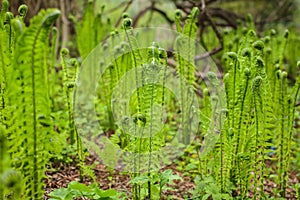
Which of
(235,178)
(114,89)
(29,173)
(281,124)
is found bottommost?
(235,178)

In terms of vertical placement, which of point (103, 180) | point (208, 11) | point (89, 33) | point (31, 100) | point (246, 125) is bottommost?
point (103, 180)

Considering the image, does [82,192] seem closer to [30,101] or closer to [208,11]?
[30,101]

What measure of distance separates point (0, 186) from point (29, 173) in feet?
0.76

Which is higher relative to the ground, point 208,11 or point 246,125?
point 208,11

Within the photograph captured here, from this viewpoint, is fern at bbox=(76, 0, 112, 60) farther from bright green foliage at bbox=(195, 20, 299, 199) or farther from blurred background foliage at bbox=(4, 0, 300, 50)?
bright green foliage at bbox=(195, 20, 299, 199)

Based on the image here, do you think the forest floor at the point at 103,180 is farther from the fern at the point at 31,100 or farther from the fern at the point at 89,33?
the fern at the point at 89,33

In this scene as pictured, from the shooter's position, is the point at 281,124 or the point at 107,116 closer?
the point at 281,124

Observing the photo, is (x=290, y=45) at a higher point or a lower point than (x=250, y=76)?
higher

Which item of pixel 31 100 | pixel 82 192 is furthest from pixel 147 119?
pixel 31 100

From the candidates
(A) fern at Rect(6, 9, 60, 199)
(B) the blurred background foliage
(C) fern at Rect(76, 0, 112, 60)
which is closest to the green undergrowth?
(A) fern at Rect(6, 9, 60, 199)

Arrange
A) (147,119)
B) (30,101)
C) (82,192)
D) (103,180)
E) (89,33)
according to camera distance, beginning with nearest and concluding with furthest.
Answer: (30,101), (82,192), (147,119), (103,180), (89,33)

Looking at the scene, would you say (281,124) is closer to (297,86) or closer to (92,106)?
(297,86)

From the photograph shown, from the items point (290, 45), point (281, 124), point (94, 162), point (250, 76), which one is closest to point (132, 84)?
point (94, 162)

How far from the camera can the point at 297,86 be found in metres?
1.73
